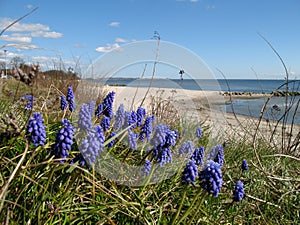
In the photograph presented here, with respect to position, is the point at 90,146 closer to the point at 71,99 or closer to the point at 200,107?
the point at 71,99

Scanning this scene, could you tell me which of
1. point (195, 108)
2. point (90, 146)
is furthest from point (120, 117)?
point (195, 108)

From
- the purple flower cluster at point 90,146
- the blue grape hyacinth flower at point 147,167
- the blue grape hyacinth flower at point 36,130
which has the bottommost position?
the blue grape hyacinth flower at point 147,167

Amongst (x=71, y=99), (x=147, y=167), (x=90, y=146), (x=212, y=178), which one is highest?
(x=71, y=99)

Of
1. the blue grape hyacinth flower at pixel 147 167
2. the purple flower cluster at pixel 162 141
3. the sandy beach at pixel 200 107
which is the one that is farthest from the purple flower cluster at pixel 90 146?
the sandy beach at pixel 200 107

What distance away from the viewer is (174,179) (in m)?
2.47

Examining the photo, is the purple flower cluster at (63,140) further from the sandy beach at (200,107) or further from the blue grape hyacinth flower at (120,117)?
the sandy beach at (200,107)

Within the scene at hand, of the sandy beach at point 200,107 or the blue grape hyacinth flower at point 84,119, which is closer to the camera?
the blue grape hyacinth flower at point 84,119

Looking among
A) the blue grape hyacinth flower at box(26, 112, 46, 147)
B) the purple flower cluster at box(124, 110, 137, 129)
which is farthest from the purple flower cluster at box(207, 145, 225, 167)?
the blue grape hyacinth flower at box(26, 112, 46, 147)

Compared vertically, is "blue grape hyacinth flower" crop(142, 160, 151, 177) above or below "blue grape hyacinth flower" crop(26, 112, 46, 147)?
below

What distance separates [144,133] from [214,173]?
3.73ft

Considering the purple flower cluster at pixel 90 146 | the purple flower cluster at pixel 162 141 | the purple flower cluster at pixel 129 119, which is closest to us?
the purple flower cluster at pixel 90 146

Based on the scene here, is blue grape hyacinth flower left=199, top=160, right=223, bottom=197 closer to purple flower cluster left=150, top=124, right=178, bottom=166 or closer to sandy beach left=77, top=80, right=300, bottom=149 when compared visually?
purple flower cluster left=150, top=124, right=178, bottom=166

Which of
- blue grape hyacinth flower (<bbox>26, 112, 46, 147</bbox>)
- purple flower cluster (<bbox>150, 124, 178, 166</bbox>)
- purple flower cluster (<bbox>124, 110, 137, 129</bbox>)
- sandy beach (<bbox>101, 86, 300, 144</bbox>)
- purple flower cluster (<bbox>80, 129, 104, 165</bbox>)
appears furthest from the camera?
sandy beach (<bbox>101, 86, 300, 144</bbox>)

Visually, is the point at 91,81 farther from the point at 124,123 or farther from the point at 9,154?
the point at 9,154
